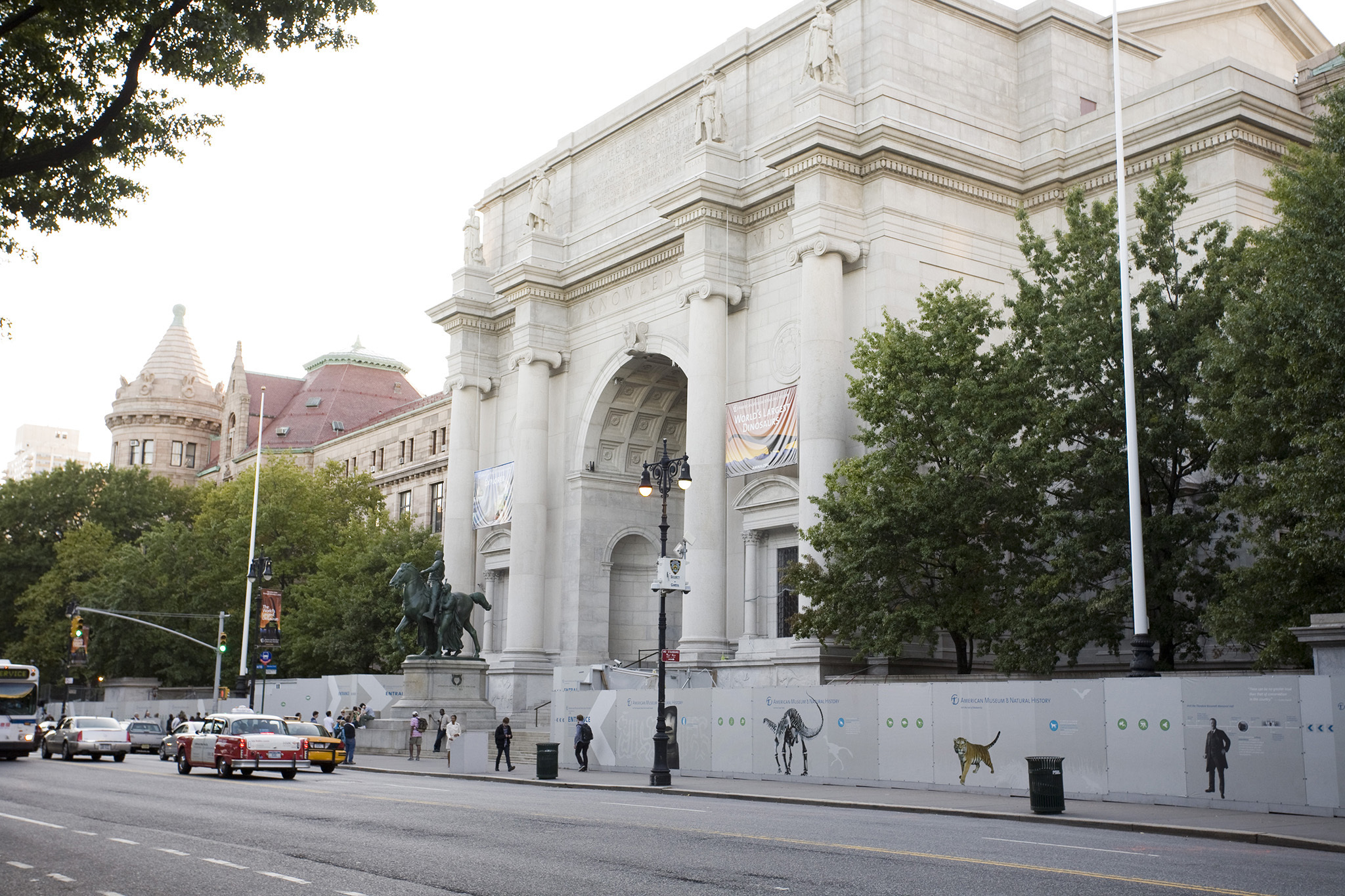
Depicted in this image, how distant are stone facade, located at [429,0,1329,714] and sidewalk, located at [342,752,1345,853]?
855 centimetres

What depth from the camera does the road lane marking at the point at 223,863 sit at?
1438 centimetres

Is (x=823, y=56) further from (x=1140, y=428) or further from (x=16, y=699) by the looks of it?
(x=16, y=699)

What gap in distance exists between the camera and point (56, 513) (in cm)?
9594

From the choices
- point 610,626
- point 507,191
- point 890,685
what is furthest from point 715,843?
point 507,191

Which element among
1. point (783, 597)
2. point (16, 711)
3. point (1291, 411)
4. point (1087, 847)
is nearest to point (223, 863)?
point (1087, 847)

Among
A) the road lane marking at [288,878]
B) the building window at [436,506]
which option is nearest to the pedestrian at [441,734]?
the road lane marking at [288,878]

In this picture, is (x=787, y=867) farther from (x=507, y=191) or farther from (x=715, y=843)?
(x=507, y=191)

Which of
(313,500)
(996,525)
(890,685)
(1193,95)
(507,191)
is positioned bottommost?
(890,685)

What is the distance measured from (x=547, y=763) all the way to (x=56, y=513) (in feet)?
247

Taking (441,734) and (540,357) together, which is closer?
(441,734)

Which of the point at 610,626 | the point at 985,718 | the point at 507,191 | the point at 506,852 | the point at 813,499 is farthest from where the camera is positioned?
the point at 507,191

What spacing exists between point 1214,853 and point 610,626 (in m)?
38.2

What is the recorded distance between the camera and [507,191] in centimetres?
6109

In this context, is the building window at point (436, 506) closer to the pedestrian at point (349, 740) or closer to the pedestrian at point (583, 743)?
the pedestrian at point (349, 740)
